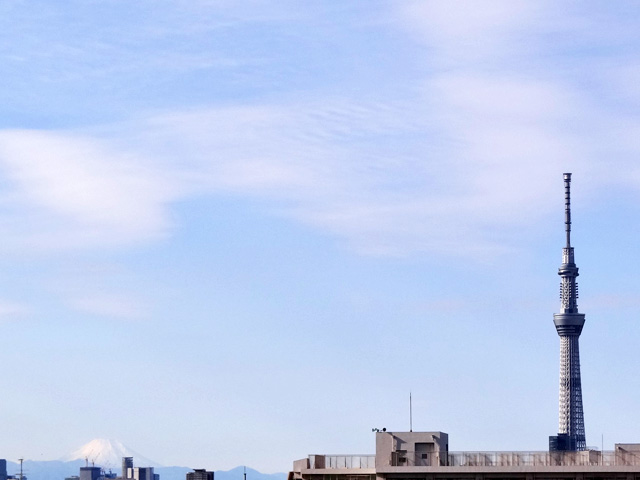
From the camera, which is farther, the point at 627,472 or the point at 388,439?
the point at 388,439

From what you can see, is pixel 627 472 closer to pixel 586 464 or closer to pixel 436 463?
pixel 586 464

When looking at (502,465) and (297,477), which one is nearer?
(502,465)

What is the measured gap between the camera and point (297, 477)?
14738cm

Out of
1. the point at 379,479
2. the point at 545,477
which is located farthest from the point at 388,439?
the point at 545,477

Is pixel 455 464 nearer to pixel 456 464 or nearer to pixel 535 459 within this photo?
pixel 456 464

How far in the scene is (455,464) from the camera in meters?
140

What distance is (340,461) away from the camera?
14388 centimetres

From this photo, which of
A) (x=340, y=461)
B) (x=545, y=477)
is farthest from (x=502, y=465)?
(x=340, y=461)

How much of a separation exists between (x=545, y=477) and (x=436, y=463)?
424 inches

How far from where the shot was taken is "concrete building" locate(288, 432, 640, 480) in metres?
135

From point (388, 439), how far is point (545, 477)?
626 inches

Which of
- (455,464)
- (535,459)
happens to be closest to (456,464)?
(455,464)

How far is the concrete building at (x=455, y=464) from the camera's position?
135000 millimetres

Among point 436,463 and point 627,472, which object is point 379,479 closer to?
point 436,463
